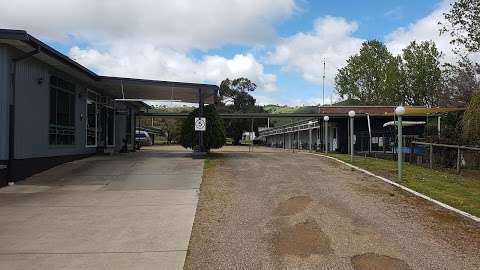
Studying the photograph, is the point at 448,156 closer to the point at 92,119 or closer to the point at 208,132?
the point at 208,132

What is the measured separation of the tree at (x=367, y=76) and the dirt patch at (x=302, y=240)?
5162cm

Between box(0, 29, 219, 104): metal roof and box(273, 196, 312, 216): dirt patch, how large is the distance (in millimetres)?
7981

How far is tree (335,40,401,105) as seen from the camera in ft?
198

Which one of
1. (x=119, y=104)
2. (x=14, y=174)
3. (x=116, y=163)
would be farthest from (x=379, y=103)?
(x=14, y=174)

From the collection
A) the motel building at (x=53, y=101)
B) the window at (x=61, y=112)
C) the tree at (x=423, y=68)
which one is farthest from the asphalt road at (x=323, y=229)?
the tree at (x=423, y=68)

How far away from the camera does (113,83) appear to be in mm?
22078

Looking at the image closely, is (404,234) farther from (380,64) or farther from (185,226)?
(380,64)

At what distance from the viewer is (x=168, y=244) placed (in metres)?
8.14

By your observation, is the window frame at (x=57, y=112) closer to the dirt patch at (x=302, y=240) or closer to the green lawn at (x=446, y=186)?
the green lawn at (x=446, y=186)

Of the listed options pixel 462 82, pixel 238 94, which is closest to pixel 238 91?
pixel 238 94

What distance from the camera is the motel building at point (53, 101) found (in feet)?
47.3

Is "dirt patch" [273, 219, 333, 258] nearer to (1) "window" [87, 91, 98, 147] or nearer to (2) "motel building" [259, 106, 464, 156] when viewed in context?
(1) "window" [87, 91, 98, 147]

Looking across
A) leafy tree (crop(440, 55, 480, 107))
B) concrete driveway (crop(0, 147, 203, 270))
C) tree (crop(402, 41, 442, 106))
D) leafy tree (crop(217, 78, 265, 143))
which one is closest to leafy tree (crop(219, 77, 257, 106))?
leafy tree (crop(217, 78, 265, 143))

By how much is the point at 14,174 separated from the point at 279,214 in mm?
8293
